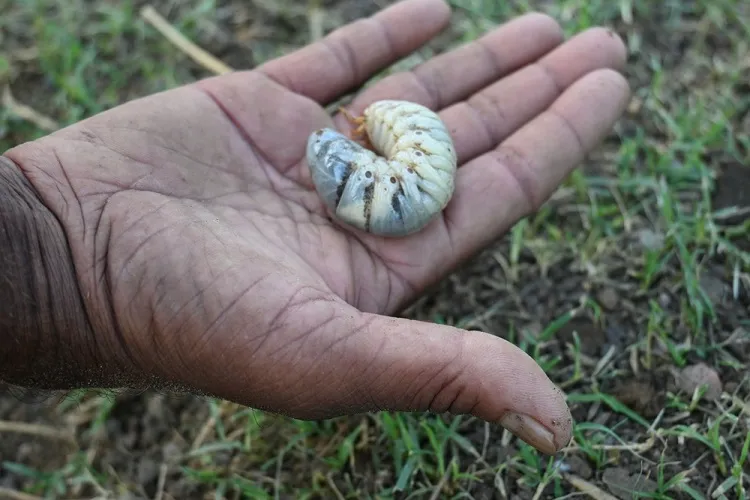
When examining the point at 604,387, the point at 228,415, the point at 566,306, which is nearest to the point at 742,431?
the point at 604,387

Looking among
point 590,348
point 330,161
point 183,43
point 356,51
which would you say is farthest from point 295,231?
point 183,43

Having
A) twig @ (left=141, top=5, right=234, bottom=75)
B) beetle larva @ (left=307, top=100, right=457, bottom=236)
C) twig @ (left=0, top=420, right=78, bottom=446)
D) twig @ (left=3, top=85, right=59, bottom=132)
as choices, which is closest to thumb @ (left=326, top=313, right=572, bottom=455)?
beetle larva @ (left=307, top=100, right=457, bottom=236)

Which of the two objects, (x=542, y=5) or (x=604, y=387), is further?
(x=542, y=5)

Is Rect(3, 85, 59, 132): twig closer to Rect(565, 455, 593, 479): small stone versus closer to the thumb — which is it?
the thumb

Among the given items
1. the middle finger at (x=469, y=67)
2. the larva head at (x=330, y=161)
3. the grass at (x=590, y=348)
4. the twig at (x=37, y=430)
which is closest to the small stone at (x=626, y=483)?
the grass at (x=590, y=348)

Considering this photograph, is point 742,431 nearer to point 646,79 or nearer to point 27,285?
point 646,79

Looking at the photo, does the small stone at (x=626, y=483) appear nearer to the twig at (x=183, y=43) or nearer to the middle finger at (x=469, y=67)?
the middle finger at (x=469, y=67)
